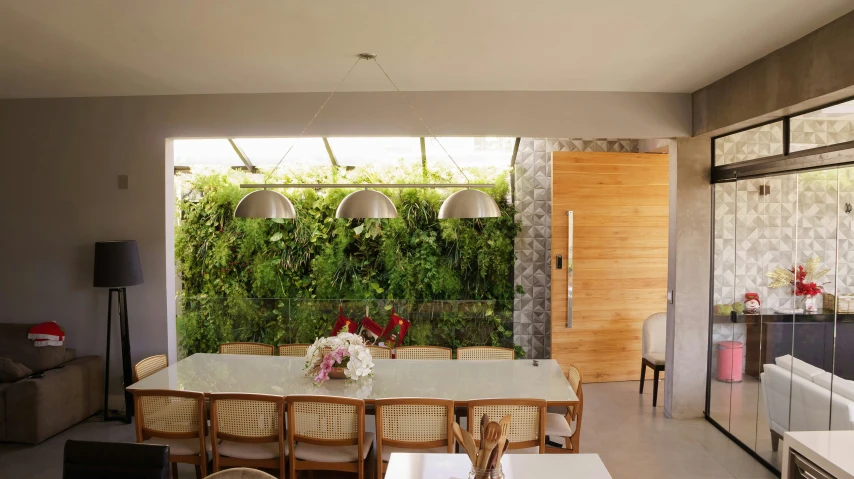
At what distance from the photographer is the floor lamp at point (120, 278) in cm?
505

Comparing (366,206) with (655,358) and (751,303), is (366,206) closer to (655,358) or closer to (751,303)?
(751,303)

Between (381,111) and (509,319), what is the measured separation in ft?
7.89

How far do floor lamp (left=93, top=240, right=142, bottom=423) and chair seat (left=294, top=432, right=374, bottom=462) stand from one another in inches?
91.8

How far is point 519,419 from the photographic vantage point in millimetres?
3398

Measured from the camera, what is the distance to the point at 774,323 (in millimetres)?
4180

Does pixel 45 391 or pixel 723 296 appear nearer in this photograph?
pixel 45 391

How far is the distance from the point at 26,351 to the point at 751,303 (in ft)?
19.7

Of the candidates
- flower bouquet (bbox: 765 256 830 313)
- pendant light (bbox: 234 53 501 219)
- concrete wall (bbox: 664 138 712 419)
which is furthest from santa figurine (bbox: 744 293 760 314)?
pendant light (bbox: 234 53 501 219)

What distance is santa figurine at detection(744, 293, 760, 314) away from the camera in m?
4.46

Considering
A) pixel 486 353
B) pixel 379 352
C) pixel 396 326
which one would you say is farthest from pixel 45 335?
pixel 486 353

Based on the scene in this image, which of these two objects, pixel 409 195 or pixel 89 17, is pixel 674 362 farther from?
pixel 89 17

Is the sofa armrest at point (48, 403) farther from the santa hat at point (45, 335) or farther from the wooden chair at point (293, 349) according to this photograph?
the wooden chair at point (293, 349)

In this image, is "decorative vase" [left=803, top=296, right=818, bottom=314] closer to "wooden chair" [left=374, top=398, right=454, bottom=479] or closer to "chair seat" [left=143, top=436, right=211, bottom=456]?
"wooden chair" [left=374, top=398, right=454, bottom=479]

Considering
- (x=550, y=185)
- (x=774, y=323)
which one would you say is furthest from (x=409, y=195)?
(x=774, y=323)
